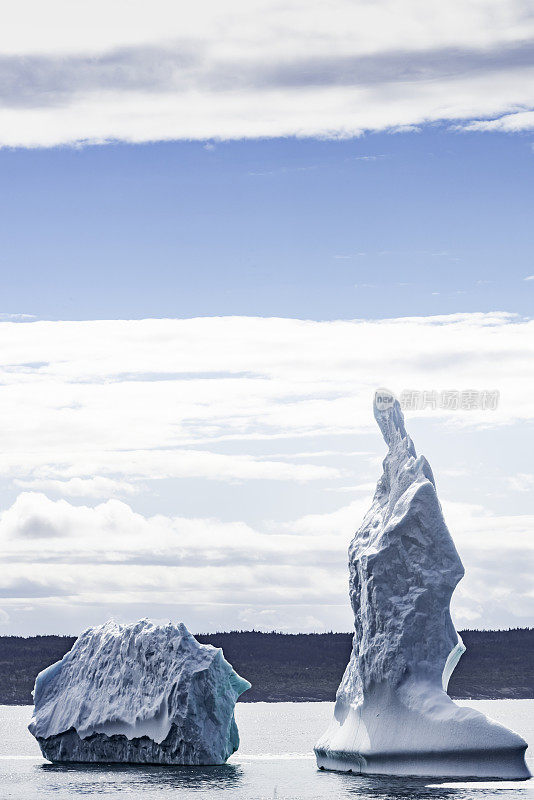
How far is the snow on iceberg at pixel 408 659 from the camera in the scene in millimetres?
37625

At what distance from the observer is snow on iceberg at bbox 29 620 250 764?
1718 inches

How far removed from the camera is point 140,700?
4431 centimetres

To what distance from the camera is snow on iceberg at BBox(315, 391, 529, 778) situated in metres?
37.6

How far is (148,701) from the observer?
145 ft

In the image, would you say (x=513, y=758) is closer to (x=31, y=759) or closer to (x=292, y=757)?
(x=292, y=757)

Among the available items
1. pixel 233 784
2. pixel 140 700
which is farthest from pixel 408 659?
pixel 140 700

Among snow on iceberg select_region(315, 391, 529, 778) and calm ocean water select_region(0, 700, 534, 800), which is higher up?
snow on iceberg select_region(315, 391, 529, 778)

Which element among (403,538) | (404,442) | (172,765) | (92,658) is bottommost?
(172,765)

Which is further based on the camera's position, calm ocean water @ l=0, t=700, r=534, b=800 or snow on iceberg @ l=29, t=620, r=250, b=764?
snow on iceberg @ l=29, t=620, r=250, b=764

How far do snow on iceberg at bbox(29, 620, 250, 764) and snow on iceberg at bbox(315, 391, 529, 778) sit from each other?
13.9 feet

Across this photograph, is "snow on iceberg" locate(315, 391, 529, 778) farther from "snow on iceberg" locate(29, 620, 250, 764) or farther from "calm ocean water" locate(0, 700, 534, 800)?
"snow on iceberg" locate(29, 620, 250, 764)

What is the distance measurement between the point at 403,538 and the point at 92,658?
13.6 m

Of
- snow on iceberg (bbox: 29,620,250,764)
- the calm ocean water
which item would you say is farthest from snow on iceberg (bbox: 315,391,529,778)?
snow on iceberg (bbox: 29,620,250,764)

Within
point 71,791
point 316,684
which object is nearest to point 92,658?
point 71,791
